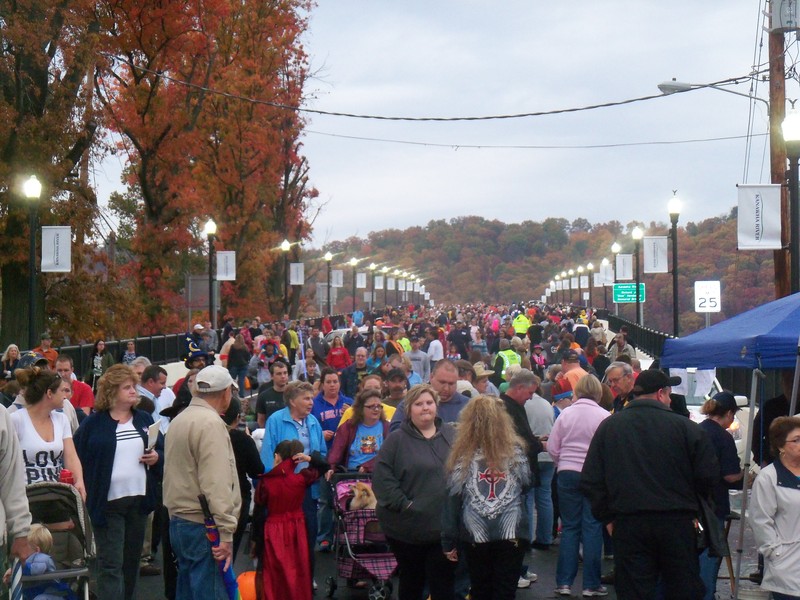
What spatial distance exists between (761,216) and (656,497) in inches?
405

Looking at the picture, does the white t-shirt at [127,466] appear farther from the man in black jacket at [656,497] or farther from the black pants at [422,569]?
the man in black jacket at [656,497]

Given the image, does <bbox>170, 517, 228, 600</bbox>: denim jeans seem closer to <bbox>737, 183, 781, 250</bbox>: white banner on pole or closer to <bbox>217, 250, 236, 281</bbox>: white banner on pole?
<bbox>737, 183, 781, 250</bbox>: white banner on pole

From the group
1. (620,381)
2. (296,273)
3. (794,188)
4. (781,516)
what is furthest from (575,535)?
(296,273)

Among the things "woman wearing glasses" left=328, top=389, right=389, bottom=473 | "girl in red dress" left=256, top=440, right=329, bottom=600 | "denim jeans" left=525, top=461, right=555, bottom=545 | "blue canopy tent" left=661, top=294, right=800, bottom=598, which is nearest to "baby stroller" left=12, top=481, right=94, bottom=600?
"girl in red dress" left=256, top=440, right=329, bottom=600

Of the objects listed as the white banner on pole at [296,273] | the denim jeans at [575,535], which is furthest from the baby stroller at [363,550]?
the white banner on pole at [296,273]

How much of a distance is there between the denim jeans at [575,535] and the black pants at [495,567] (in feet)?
8.55

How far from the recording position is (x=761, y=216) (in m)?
16.5

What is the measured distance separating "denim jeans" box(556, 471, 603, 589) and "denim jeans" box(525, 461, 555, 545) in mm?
1230

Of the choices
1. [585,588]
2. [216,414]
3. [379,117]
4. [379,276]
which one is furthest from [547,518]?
[379,276]

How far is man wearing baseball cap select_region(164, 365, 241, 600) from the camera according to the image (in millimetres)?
7113

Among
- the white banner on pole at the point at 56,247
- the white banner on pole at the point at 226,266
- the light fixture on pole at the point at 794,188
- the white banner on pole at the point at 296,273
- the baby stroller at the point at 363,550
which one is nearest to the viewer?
the baby stroller at the point at 363,550

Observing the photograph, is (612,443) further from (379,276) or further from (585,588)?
(379,276)

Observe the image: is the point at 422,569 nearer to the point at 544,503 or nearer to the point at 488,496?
the point at 488,496

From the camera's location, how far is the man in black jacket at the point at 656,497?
23.5 ft
